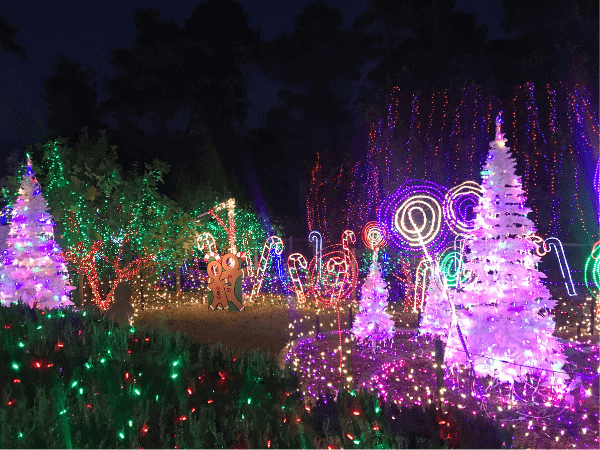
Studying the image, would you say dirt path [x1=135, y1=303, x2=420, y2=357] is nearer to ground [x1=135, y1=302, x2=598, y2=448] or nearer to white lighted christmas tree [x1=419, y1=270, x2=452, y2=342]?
ground [x1=135, y1=302, x2=598, y2=448]

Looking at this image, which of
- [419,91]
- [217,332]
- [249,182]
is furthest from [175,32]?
[217,332]

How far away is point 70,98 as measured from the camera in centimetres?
2200

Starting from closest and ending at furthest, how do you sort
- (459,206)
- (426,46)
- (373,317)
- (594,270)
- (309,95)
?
(459,206)
(373,317)
(594,270)
(426,46)
(309,95)

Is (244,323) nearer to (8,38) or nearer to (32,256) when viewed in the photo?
(32,256)

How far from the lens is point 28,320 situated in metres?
4.44

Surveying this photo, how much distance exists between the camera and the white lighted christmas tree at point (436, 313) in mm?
9383

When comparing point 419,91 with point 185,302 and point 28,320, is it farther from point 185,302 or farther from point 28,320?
point 28,320

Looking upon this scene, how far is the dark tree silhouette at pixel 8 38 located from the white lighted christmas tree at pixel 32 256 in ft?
17.3

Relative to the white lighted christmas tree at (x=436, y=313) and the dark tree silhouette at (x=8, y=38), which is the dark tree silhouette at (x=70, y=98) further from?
the white lighted christmas tree at (x=436, y=313)

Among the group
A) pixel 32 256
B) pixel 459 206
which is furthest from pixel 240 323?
pixel 459 206

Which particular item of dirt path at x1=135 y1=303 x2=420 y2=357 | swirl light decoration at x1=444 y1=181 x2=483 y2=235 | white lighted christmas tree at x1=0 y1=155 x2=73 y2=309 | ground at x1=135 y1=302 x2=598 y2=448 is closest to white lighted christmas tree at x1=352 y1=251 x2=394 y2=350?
ground at x1=135 y1=302 x2=598 y2=448

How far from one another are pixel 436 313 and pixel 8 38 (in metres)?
14.4

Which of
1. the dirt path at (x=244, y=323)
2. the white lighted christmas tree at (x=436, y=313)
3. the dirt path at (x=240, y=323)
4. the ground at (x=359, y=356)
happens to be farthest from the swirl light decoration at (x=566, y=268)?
the dirt path at (x=240, y=323)

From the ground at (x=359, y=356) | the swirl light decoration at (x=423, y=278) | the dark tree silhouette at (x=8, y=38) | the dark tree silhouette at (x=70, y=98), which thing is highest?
the dark tree silhouette at (x=70, y=98)
